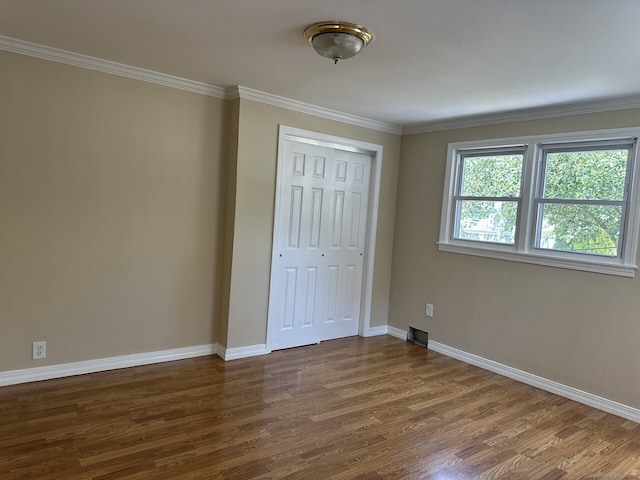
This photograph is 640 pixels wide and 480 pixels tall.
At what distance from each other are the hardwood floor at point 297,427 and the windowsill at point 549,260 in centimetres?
107

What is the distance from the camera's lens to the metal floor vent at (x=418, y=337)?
15.1ft

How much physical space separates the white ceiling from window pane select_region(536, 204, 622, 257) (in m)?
0.85

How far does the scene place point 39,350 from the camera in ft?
10.1

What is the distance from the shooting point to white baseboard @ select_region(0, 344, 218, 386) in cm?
300

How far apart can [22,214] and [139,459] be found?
6.10 ft

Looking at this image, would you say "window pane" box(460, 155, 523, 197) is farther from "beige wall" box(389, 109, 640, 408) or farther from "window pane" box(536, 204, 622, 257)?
"window pane" box(536, 204, 622, 257)

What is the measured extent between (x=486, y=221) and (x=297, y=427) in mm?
2626

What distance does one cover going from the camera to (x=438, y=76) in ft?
9.55

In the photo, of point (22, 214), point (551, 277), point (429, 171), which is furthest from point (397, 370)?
point (22, 214)

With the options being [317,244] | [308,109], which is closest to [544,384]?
[317,244]

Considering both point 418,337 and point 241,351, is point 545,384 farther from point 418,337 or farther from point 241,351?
point 241,351

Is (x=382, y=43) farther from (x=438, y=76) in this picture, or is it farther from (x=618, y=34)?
(x=618, y=34)

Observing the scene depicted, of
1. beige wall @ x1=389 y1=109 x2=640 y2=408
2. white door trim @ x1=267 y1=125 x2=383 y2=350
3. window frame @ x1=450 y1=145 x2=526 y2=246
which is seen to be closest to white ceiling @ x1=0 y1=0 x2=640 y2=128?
window frame @ x1=450 y1=145 x2=526 y2=246

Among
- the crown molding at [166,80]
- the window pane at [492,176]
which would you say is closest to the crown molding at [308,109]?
the crown molding at [166,80]
